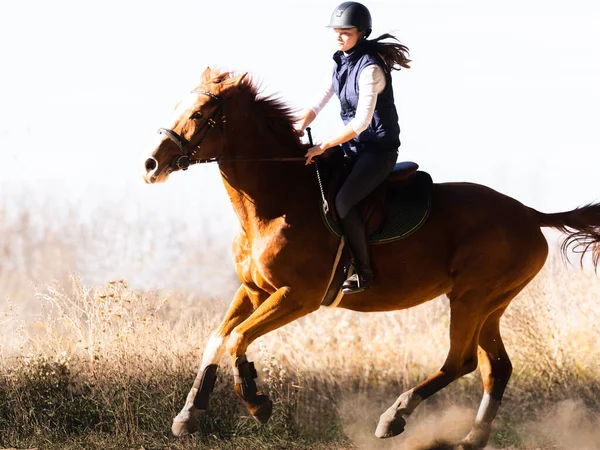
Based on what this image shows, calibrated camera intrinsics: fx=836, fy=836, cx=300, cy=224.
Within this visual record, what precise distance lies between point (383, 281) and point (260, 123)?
1514 millimetres

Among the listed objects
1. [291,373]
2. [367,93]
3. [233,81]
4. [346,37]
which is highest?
[346,37]

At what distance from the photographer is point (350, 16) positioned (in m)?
6.11

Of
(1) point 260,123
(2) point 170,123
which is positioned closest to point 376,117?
(1) point 260,123

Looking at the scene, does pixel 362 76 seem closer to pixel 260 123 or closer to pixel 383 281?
pixel 260 123

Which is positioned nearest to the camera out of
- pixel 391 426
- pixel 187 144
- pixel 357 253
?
pixel 187 144

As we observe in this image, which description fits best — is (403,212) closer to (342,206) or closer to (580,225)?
(342,206)

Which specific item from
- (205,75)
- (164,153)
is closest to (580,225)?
(205,75)

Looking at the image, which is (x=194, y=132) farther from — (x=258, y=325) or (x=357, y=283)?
(x=357, y=283)

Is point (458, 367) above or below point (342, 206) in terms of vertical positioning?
below

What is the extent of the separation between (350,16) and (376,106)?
68cm

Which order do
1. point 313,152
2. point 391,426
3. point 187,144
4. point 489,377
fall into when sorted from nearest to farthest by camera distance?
point 187,144 < point 313,152 < point 391,426 < point 489,377

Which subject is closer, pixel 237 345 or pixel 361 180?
pixel 237 345

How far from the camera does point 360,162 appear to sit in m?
6.13

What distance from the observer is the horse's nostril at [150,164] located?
568 centimetres
